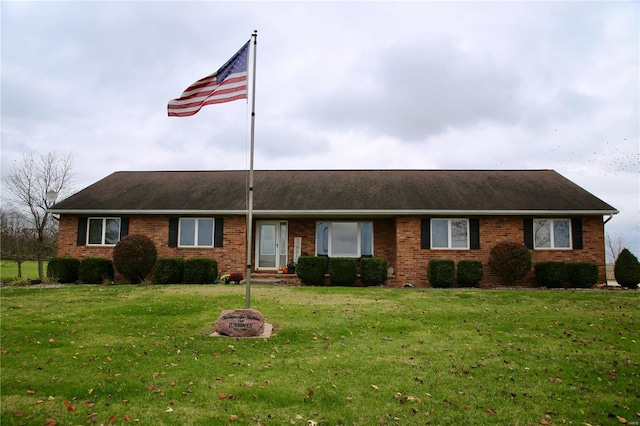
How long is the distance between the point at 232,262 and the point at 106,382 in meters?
12.4

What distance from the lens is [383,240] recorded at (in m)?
19.1

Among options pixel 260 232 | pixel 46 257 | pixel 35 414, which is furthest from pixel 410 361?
pixel 46 257

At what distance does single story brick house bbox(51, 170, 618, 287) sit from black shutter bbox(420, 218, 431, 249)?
0.04 meters

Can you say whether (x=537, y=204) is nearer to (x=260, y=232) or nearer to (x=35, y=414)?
(x=260, y=232)

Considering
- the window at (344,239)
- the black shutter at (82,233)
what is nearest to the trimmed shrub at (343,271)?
the window at (344,239)

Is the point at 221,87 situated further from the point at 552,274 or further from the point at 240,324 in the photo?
the point at 552,274

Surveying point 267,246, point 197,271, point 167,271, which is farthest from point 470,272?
point 167,271

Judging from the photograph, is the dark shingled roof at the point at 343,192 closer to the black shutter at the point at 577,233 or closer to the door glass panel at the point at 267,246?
the black shutter at the point at 577,233

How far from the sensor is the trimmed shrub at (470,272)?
16.5 m

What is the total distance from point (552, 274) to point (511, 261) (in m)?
1.58

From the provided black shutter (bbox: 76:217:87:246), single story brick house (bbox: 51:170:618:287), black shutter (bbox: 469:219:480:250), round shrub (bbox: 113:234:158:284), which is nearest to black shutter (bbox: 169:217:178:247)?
single story brick house (bbox: 51:170:618:287)

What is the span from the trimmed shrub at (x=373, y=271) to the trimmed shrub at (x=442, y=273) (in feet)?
5.53

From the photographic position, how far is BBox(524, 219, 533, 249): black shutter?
17656 mm

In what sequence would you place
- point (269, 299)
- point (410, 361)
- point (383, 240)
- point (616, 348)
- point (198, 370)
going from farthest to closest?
point (383, 240), point (269, 299), point (616, 348), point (410, 361), point (198, 370)
